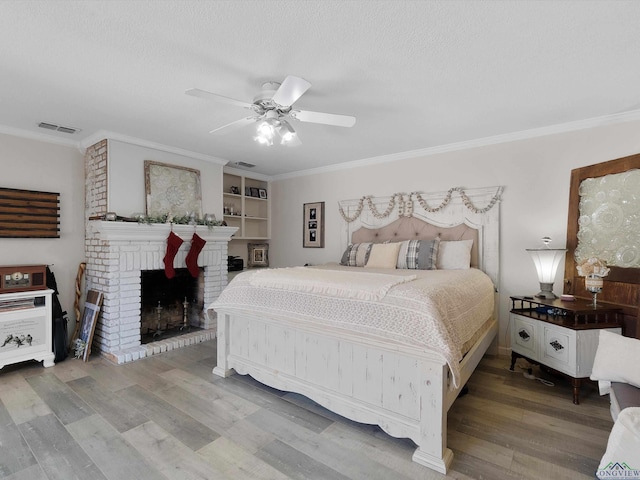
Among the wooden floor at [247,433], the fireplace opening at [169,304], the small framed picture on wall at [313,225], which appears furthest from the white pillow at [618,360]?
the fireplace opening at [169,304]

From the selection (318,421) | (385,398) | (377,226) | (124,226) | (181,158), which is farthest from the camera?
(377,226)

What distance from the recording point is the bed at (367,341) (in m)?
1.76

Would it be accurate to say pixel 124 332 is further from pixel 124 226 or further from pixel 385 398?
pixel 385 398

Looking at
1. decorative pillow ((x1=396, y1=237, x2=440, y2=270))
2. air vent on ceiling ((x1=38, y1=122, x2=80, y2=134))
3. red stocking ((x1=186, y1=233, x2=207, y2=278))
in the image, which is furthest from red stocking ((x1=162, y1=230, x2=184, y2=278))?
decorative pillow ((x1=396, y1=237, x2=440, y2=270))

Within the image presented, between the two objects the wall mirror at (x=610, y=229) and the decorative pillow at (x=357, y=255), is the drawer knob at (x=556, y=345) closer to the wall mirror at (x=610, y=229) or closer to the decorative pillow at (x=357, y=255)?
the wall mirror at (x=610, y=229)

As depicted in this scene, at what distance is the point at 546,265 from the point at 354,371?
2.16m

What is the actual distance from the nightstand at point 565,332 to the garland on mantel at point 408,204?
45.8 inches

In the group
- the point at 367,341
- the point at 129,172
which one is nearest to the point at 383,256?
the point at 367,341

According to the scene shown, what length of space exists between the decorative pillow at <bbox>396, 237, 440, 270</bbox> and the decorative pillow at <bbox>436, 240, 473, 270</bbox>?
88mm

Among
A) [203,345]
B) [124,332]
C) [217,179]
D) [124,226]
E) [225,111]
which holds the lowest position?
[203,345]

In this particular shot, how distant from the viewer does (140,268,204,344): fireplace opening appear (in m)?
3.94

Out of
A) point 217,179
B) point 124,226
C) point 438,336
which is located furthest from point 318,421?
point 217,179

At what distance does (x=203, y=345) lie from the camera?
3.78 m

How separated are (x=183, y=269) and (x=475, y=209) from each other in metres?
3.65
